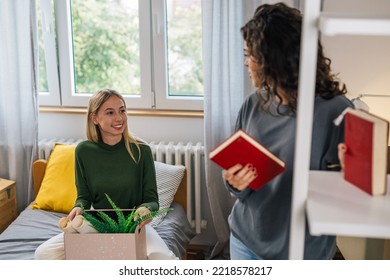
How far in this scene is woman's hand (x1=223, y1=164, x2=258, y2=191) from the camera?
1.03m

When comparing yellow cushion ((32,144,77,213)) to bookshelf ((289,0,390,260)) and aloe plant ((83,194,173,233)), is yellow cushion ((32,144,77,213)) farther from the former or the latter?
bookshelf ((289,0,390,260))

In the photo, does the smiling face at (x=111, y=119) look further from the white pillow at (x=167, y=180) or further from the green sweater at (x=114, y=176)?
the white pillow at (x=167, y=180)

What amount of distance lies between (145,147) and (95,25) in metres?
0.94

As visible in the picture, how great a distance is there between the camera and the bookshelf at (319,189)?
70 cm

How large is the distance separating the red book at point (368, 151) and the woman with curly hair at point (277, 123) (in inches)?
8.7

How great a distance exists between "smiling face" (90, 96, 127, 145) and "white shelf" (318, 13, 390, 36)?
123cm

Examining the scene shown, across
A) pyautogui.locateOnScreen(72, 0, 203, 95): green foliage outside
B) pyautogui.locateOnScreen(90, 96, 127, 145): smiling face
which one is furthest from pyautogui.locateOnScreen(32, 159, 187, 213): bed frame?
pyautogui.locateOnScreen(90, 96, 127, 145): smiling face

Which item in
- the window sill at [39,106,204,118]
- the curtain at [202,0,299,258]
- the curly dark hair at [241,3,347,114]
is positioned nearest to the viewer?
the curly dark hair at [241,3,347,114]

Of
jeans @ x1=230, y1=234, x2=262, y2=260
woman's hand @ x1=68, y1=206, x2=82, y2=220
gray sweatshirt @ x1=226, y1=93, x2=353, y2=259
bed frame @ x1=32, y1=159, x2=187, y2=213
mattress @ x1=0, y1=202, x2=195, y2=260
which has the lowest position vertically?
mattress @ x1=0, y1=202, x2=195, y2=260

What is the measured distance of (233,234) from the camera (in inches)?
52.2

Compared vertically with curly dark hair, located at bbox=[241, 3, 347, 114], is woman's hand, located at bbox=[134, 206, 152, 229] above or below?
below

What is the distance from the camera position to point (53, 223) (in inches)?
88.0

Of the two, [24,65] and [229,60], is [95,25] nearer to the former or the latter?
[24,65]
